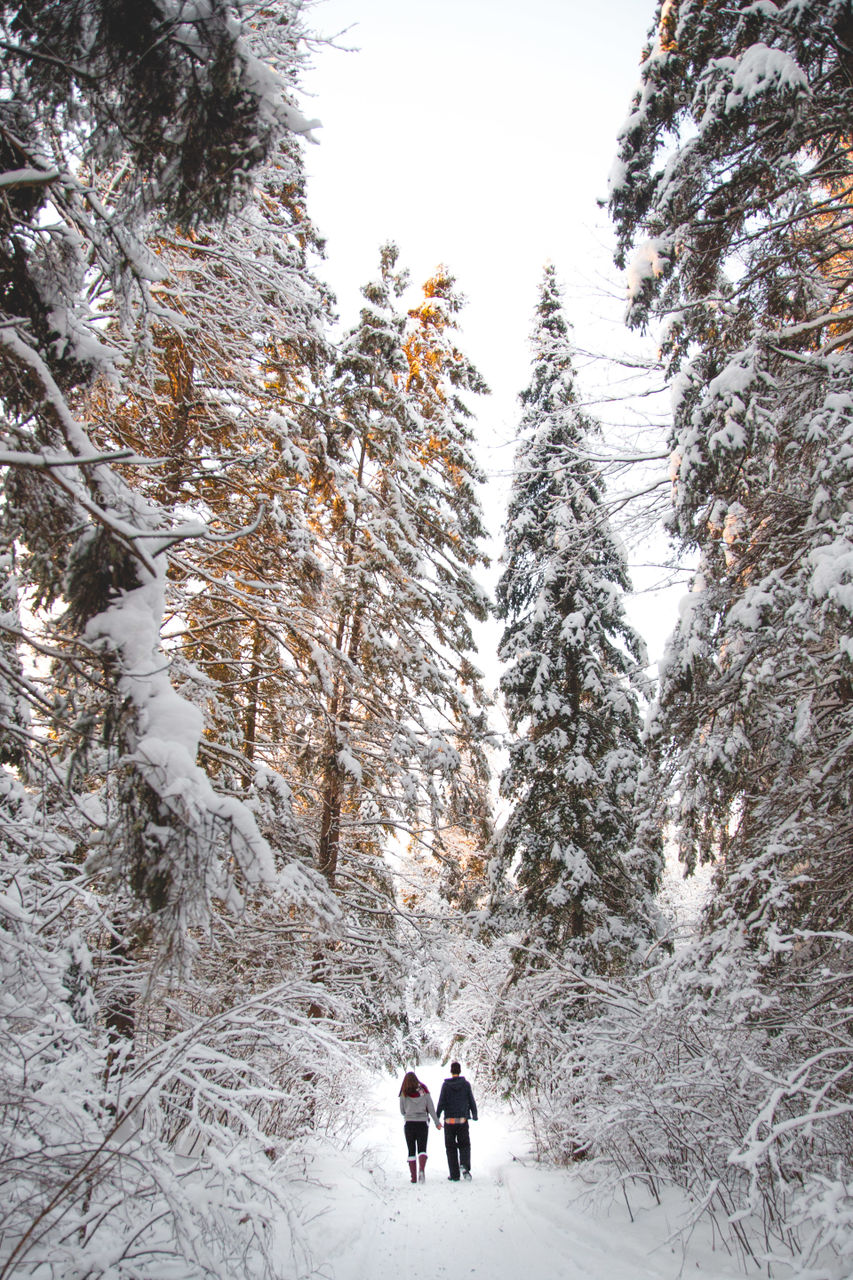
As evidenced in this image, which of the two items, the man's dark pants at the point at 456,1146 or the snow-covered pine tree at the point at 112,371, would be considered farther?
the man's dark pants at the point at 456,1146

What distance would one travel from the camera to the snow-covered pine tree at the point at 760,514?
3959mm

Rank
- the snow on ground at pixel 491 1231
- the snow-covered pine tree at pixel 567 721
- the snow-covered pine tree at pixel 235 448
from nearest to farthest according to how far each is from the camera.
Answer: the snow on ground at pixel 491 1231
the snow-covered pine tree at pixel 235 448
the snow-covered pine tree at pixel 567 721

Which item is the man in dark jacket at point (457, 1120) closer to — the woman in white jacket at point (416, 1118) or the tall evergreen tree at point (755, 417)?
the woman in white jacket at point (416, 1118)

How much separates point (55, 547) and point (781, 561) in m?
5.26

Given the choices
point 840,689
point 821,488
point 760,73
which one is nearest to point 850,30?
point 760,73

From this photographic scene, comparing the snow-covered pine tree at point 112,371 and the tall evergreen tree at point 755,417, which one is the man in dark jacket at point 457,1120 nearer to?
the tall evergreen tree at point 755,417

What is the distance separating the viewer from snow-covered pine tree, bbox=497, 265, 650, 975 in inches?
361

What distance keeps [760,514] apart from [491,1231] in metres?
6.40

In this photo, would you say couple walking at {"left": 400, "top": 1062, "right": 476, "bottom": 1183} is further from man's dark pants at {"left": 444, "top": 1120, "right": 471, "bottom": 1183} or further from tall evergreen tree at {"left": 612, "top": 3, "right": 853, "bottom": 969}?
tall evergreen tree at {"left": 612, "top": 3, "right": 853, "bottom": 969}

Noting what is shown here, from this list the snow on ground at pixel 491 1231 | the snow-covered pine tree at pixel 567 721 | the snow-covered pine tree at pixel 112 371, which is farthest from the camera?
the snow-covered pine tree at pixel 567 721

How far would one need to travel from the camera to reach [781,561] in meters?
5.14

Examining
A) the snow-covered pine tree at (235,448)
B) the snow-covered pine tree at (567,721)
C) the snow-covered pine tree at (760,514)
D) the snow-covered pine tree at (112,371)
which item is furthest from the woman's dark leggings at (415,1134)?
the snow-covered pine tree at (112,371)

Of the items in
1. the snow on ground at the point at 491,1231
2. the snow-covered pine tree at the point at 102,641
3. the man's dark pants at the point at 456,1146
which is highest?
the snow-covered pine tree at the point at 102,641

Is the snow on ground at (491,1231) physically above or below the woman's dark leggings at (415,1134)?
above
